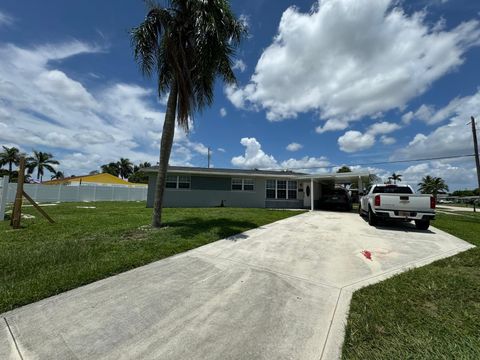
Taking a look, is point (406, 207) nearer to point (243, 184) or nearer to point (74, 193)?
point (243, 184)

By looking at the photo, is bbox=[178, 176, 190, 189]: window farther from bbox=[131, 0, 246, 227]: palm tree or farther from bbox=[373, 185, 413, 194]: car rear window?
bbox=[373, 185, 413, 194]: car rear window

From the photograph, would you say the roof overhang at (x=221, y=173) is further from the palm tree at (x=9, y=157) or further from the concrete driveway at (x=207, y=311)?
the palm tree at (x=9, y=157)

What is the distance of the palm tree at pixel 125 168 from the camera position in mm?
60281

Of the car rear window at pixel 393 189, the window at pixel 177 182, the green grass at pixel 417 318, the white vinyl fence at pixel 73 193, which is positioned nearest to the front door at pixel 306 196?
the car rear window at pixel 393 189

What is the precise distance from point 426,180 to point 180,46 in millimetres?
68674

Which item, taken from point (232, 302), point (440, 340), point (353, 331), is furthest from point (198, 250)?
point (440, 340)

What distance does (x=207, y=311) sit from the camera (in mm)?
3082

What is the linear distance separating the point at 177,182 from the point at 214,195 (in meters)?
2.91

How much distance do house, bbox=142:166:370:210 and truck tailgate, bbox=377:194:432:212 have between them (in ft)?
25.6

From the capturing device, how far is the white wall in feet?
75.8

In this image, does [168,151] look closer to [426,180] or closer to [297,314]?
[297,314]

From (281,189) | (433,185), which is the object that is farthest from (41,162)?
(433,185)

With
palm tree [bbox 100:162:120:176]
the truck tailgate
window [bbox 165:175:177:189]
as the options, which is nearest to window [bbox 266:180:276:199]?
window [bbox 165:175:177:189]

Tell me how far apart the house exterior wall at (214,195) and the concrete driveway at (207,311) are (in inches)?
506
